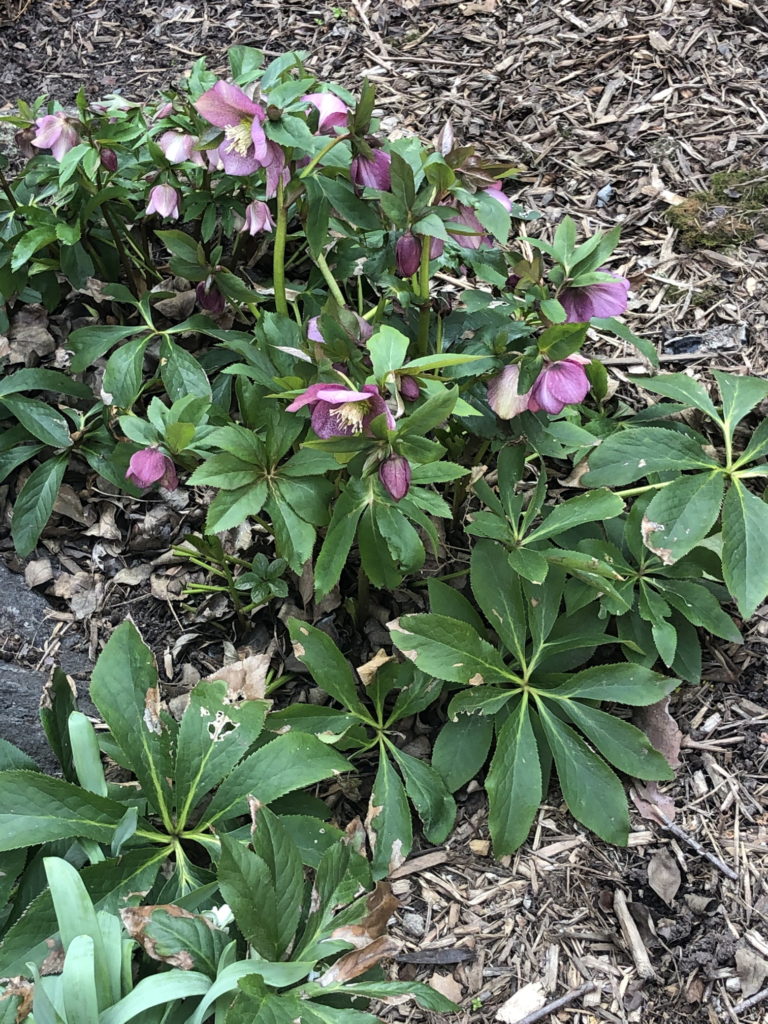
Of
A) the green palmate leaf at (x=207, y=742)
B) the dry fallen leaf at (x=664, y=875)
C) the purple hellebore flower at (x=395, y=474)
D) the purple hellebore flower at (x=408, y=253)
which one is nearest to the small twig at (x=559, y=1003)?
the dry fallen leaf at (x=664, y=875)

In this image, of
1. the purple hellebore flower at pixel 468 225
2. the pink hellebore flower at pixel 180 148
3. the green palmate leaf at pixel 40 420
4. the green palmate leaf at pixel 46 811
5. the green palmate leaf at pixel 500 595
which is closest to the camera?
the green palmate leaf at pixel 46 811

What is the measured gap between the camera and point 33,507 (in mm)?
1665

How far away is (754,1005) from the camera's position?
1.23 m

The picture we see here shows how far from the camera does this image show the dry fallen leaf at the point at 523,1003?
4.09 feet

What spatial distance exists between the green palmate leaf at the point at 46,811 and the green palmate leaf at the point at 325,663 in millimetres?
378

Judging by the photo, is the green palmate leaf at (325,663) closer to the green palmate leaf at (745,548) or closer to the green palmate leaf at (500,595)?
the green palmate leaf at (500,595)

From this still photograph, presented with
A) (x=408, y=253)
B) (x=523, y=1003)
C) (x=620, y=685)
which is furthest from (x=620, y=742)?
(x=408, y=253)

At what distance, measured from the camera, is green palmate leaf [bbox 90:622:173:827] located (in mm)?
1239

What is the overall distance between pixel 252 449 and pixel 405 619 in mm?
361

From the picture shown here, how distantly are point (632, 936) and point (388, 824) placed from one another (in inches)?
16.3

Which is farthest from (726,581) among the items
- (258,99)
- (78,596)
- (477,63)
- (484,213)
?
(477,63)

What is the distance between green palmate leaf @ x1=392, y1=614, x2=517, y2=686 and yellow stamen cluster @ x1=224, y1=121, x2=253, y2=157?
78 cm

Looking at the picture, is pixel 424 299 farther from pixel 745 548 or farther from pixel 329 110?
pixel 745 548

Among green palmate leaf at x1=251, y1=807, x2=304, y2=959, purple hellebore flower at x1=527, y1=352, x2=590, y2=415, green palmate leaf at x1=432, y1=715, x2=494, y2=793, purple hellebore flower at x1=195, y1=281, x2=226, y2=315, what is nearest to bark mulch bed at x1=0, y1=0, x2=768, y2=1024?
green palmate leaf at x1=432, y1=715, x2=494, y2=793
